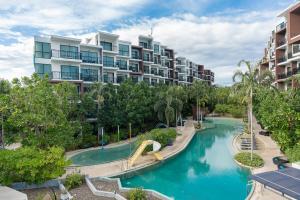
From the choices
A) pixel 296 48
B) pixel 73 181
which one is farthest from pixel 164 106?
pixel 73 181

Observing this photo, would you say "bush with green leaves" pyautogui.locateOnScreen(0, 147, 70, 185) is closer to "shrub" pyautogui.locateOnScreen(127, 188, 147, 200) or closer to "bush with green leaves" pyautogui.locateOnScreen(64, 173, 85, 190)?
A: "bush with green leaves" pyautogui.locateOnScreen(64, 173, 85, 190)

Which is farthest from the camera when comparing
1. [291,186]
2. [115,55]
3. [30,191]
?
[115,55]

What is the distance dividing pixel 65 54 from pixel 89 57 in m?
4.31

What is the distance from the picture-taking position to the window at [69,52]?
35.6 m

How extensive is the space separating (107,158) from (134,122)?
32.3ft

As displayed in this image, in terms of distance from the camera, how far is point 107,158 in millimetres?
26562

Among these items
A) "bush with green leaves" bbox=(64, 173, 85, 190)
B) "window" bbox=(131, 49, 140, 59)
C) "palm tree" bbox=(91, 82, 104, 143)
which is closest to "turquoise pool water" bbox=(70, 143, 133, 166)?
"palm tree" bbox=(91, 82, 104, 143)

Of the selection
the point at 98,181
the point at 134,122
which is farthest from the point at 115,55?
the point at 98,181

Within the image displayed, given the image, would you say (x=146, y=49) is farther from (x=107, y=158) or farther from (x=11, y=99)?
(x=11, y=99)

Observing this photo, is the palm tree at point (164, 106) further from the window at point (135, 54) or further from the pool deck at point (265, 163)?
the window at point (135, 54)

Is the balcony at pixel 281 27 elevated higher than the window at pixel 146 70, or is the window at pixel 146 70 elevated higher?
the balcony at pixel 281 27

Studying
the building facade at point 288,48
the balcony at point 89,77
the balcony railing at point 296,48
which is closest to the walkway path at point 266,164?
the building facade at point 288,48

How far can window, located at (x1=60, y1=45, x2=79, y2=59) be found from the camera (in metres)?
35.6

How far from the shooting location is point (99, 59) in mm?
40375
